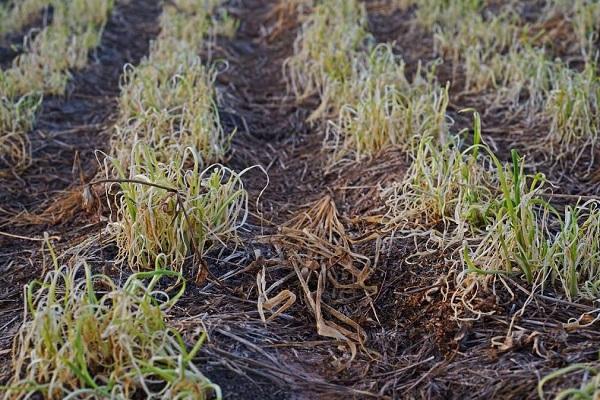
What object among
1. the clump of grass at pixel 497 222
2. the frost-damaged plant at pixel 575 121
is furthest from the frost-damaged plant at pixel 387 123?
the frost-damaged plant at pixel 575 121

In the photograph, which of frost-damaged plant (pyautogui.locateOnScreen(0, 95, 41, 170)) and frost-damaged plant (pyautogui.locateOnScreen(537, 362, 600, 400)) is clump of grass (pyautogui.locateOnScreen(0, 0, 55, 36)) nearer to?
frost-damaged plant (pyautogui.locateOnScreen(0, 95, 41, 170))

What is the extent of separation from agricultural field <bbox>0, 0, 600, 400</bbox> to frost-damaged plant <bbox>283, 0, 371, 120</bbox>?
0.07 ft

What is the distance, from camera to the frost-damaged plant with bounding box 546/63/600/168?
280cm

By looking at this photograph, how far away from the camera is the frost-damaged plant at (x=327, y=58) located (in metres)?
3.33

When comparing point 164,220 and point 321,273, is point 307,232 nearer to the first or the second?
point 321,273

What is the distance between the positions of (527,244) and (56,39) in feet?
9.92

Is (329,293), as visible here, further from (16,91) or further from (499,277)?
(16,91)

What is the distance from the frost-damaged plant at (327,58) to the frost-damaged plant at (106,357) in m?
1.88

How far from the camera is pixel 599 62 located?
12.1 feet

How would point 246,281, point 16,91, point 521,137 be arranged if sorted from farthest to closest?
point 16,91, point 521,137, point 246,281

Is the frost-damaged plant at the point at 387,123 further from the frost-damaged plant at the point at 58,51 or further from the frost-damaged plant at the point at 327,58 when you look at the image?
the frost-damaged plant at the point at 58,51

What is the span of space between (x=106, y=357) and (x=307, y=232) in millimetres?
840

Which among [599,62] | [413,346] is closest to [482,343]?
[413,346]

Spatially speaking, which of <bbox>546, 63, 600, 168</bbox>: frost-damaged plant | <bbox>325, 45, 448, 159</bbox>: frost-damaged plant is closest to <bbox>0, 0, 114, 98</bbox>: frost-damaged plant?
<bbox>325, 45, 448, 159</bbox>: frost-damaged plant
